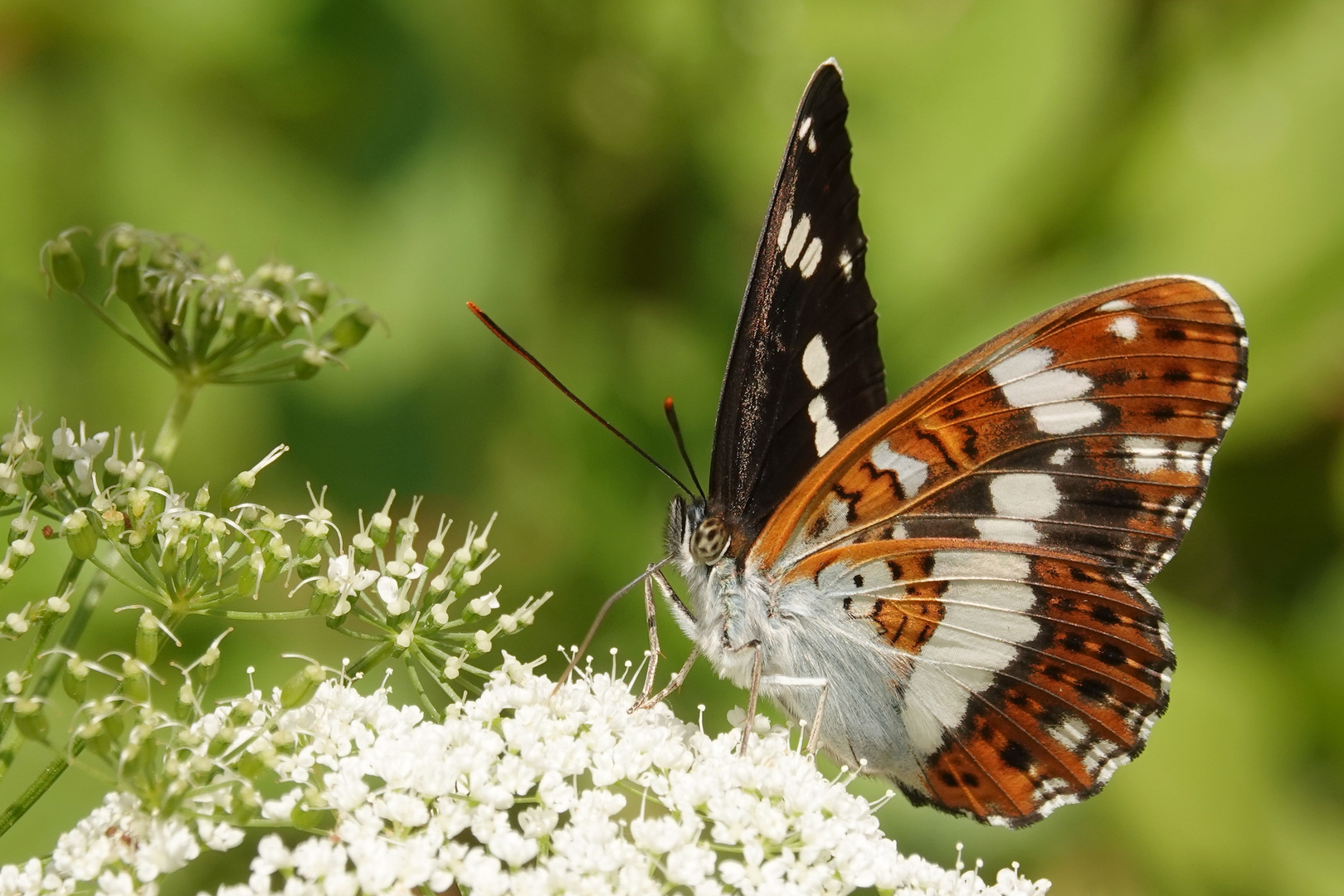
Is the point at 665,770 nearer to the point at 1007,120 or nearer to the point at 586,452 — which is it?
the point at 586,452

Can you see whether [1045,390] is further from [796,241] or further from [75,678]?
[75,678]

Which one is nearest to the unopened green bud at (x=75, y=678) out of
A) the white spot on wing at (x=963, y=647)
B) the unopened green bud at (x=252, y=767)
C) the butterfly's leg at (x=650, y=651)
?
the unopened green bud at (x=252, y=767)

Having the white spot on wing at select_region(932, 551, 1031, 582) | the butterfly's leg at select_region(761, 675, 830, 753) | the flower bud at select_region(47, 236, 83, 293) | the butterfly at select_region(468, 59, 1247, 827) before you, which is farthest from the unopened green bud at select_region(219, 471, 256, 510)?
the white spot on wing at select_region(932, 551, 1031, 582)

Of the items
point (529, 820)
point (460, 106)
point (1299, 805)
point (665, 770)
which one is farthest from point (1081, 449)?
point (460, 106)

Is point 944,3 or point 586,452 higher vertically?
point 944,3

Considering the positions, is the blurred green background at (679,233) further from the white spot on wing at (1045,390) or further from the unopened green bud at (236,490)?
the unopened green bud at (236,490)

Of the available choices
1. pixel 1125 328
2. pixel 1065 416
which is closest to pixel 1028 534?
pixel 1065 416
